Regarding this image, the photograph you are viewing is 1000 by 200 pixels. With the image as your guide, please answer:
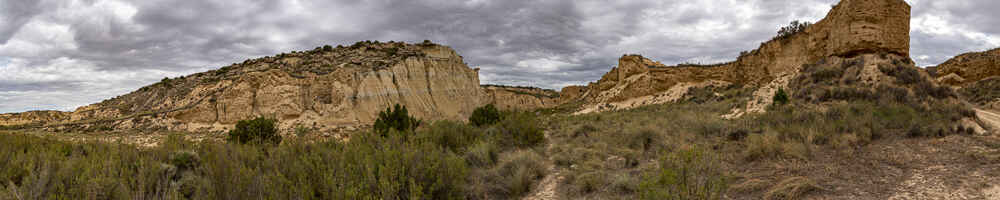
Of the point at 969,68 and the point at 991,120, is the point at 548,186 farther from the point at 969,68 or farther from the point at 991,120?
the point at 969,68

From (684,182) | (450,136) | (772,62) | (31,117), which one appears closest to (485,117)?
(450,136)

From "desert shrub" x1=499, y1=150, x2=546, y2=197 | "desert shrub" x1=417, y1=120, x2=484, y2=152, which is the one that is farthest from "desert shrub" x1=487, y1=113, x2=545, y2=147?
"desert shrub" x1=499, y1=150, x2=546, y2=197

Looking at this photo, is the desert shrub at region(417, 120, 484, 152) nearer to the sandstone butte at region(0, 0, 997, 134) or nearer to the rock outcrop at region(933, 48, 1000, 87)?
the sandstone butte at region(0, 0, 997, 134)

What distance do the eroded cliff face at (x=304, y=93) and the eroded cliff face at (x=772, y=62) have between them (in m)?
14.4

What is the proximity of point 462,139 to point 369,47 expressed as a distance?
88.6 feet

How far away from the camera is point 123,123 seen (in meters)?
21.0

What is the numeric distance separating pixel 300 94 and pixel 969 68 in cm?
4258

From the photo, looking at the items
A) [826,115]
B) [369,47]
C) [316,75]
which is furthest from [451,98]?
[826,115]

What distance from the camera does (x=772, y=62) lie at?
71.6 ft

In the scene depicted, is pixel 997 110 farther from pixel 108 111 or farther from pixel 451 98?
pixel 108 111

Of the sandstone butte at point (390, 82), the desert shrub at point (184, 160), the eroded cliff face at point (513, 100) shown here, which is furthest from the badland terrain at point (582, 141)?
the eroded cliff face at point (513, 100)

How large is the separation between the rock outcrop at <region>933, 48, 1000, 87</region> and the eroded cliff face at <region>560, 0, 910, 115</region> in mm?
8964

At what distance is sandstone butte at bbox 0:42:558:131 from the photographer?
21.6m

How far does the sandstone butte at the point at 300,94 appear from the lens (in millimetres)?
21641
